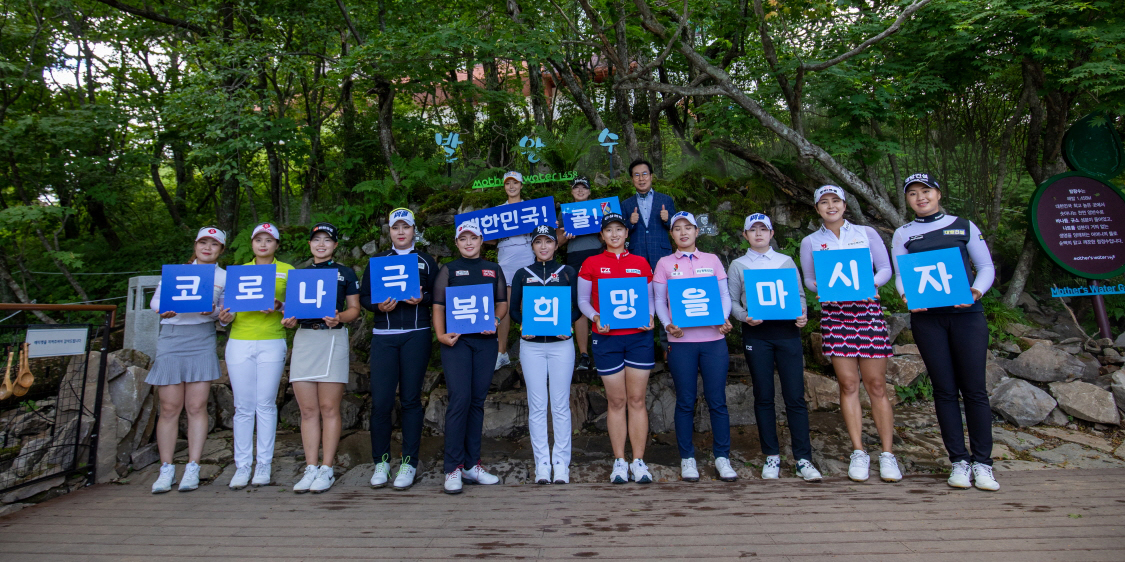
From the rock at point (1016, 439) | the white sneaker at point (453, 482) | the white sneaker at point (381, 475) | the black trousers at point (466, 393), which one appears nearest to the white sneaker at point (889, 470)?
the rock at point (1016, 439)

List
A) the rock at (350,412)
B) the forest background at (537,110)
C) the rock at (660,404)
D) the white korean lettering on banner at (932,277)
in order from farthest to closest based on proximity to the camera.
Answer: the forest background at (537,110) < the rock at (350,412) < the rock at (660,404) < the white korean lettering on banner at (932,277)

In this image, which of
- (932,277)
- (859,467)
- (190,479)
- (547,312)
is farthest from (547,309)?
(190,479)

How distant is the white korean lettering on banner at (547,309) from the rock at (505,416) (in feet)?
A: 6.23

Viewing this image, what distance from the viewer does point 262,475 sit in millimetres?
4312

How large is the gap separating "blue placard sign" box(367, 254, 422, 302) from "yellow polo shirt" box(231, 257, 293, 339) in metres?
0.76

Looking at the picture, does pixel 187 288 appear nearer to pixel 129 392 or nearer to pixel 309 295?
pixel 309 295

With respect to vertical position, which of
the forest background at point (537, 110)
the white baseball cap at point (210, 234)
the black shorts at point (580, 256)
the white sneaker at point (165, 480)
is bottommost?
the white sneaker at point (165, 480)

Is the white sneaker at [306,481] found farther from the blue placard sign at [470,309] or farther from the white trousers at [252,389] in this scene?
the blue placard sign at [470,309]

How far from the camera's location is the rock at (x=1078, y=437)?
486 centimetres

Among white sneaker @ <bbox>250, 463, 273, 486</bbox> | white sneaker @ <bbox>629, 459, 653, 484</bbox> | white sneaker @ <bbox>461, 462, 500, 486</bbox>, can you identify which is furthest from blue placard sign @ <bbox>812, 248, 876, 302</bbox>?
white sneaker @ <bbox>250, 463, 273, 486</bbox>

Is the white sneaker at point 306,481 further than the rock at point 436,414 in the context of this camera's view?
No

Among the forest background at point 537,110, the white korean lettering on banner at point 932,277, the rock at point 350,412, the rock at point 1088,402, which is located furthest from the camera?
the forest background at point 537,110

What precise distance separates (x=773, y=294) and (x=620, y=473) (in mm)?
1843

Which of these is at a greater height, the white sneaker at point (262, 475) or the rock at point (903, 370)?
the rock at point (903, 370)
